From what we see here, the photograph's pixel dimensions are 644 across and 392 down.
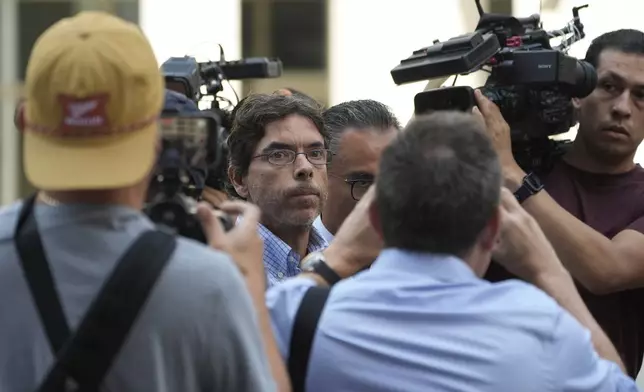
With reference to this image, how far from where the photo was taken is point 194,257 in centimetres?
195

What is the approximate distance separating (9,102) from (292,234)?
7.65 meters

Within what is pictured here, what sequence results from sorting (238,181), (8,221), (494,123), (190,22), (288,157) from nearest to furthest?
(8,221), (494,123), (288,157), (238,181), (190,22)

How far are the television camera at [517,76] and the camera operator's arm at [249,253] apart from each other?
83 cm

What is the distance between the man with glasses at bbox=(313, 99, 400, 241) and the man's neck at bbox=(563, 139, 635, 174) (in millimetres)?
543

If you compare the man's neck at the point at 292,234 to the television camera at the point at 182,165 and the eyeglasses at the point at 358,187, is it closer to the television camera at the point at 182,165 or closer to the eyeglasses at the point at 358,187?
the eyeglasses at the point at 358,187

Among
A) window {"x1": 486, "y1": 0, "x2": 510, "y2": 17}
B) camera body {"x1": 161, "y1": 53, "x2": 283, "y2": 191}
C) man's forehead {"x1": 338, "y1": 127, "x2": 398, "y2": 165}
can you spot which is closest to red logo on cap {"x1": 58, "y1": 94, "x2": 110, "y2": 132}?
camera body {"x1": 161, "y1": 53, "x2": 283, "y2": 191}

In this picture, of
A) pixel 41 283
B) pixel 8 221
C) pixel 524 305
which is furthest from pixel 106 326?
pixel 524 305

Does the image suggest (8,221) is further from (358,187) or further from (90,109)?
(358,187)

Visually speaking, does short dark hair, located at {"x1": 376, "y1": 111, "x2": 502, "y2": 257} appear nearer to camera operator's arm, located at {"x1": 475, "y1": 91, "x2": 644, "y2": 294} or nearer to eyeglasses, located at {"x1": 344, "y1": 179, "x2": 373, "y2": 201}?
camera operator's arm, located at {"x1": 475, "y1": 91, "x2": 644, "y2": 294}

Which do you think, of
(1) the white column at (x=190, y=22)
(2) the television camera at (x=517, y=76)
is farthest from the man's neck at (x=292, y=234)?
(1) the white column at (x=190, y=22)

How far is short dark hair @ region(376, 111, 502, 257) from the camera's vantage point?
226cm

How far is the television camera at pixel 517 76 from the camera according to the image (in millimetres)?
2998

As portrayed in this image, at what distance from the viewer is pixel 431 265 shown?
232cm

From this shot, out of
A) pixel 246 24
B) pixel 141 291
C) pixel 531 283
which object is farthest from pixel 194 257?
pixel 246 24
